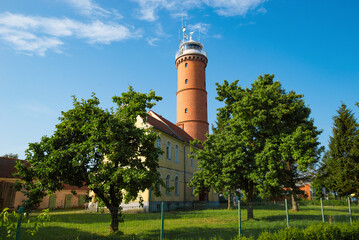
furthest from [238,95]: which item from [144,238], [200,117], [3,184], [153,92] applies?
[3,184]

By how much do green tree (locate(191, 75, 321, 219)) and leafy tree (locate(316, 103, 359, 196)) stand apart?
A: 13.7m

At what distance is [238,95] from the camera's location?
1861cm

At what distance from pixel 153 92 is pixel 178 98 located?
87.1 ft

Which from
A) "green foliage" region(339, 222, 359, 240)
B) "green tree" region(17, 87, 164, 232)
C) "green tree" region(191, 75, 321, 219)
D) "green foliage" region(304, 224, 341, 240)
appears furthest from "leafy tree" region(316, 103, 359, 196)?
"green tree" region(17, 87, 164, 232)

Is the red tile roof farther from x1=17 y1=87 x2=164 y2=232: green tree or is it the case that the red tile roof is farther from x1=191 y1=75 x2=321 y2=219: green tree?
x1=17 y1=87 x2=164 y2=232: green tree

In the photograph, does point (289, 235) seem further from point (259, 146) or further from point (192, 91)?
point (192, 91)

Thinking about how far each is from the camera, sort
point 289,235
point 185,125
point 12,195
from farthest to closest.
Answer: point 185,125 < point 12,195 < point 289,235

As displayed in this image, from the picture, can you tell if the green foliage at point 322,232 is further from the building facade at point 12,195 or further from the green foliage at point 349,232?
the building facade at point 12,195

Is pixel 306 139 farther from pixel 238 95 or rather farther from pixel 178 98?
pixel 178 98

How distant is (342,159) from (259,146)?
19030mm

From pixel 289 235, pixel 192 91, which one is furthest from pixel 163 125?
pixel 289 235

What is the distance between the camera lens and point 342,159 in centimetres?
2934

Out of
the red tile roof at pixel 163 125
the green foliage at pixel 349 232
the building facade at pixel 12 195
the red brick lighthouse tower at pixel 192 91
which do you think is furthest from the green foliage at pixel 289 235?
the red brick lighthouse tower at pixel 192 91

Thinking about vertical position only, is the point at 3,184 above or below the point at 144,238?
above
